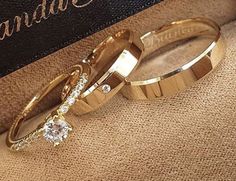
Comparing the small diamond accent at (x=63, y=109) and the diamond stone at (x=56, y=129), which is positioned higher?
the small diamond accent at (x=63, y=109)

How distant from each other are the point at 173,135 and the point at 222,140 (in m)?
0.05

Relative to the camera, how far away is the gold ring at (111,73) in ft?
1.84

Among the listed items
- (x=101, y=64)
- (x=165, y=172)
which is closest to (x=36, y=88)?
(x=101, y=64)

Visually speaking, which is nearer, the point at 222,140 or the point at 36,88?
the point at 222,140

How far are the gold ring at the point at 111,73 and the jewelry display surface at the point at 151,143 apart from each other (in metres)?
Answer: 0.02

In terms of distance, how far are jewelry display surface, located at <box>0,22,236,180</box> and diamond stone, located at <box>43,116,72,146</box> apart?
12 millimetres

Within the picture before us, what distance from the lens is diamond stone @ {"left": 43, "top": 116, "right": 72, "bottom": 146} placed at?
1.80ft

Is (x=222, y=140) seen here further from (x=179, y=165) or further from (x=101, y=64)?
(x=101, y=64)

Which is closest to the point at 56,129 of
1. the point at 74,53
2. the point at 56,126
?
the point at 56,126

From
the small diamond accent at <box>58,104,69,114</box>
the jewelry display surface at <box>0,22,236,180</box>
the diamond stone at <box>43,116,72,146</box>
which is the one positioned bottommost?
the jewelry display surface at <box>0,22,236,180</box>

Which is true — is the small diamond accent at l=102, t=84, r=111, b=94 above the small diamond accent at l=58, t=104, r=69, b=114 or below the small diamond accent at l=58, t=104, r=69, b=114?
below

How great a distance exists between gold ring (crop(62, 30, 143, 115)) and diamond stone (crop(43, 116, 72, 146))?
3cm

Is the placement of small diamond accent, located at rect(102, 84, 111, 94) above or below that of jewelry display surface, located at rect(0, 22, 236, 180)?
above

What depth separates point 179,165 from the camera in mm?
514
